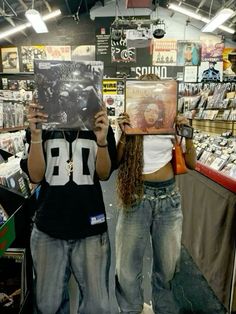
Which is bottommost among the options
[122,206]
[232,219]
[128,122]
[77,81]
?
[232,219]

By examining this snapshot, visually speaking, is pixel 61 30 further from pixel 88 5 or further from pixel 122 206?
pixel 122 206

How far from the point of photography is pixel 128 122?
1742 mm

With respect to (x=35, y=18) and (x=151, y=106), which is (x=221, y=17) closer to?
(x=35, y=18)

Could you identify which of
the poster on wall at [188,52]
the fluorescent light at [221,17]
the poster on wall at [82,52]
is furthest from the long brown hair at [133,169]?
the poster on wall at [82,52]

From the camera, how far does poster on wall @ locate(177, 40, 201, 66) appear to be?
11922 millimetres

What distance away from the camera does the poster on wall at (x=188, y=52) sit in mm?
11922

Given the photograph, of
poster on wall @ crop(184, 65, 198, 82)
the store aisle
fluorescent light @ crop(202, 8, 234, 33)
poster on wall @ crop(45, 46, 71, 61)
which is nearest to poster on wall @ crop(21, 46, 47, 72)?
poster on wall @ crop(45, 46, 71, 61)

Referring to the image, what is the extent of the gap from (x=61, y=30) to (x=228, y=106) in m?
10.2

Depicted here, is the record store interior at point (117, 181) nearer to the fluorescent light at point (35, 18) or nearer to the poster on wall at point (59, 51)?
the fluorescent light at point (35, 18)

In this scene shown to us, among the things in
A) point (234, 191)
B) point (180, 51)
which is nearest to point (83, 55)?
point (180, 51)

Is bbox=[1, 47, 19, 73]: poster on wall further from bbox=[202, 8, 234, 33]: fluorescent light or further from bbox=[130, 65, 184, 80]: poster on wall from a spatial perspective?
bbox=[202, 8, 234, 33]: fluorescent light

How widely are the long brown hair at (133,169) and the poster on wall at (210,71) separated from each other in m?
10.8

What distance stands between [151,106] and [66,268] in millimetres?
949

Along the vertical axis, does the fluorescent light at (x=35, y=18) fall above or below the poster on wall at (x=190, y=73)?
above
